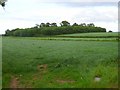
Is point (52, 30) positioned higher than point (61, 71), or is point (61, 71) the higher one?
point (52, 30)

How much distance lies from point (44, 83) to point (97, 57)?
955 cm

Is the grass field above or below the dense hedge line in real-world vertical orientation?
below

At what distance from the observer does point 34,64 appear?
34.5m

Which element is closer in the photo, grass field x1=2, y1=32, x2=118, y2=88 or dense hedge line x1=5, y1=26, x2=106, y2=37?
grass field x1=2, y1=32, x2=118, y2=88

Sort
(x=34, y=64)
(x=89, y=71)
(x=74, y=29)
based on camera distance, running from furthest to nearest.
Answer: (x=74, y=29) < (x=34, y=64) < (x=89, y=71)

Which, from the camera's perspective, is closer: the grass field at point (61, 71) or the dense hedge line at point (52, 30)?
the grass field at point (61, 71)

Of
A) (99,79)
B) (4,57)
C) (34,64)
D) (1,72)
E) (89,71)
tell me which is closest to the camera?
(99,79)

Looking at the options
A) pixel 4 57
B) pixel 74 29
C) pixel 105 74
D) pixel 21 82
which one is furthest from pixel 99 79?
pixel 74 29

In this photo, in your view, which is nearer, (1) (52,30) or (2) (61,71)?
(2) (61,71)

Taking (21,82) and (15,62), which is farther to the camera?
(15,62)

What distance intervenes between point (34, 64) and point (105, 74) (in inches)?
366

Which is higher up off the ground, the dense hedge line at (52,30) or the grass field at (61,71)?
the dense hedge line at (52,30)

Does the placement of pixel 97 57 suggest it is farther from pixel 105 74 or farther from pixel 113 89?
pixel 113 89

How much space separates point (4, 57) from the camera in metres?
39.6
